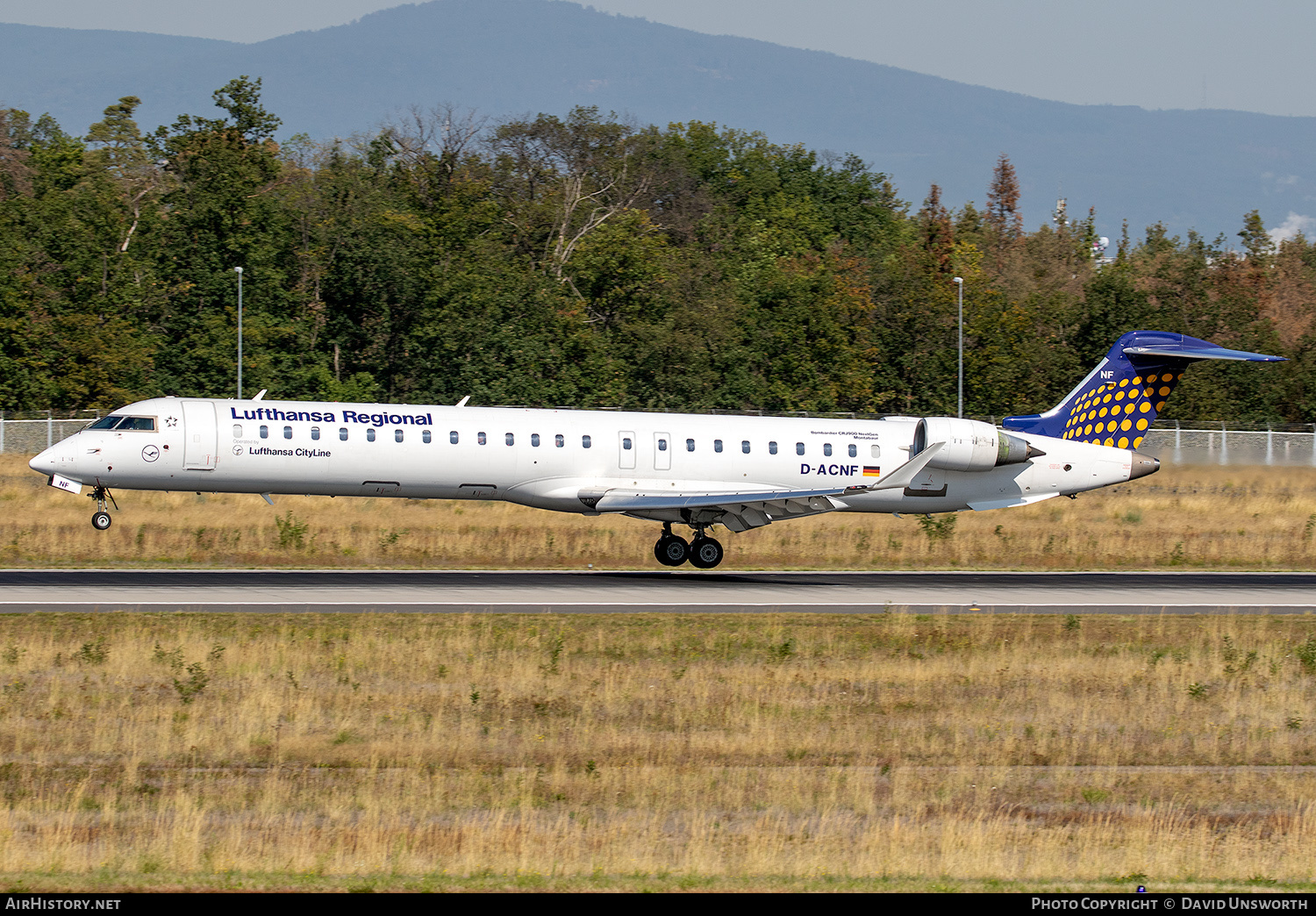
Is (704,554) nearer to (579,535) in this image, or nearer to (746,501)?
(746,501)

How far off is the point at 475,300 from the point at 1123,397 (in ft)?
121

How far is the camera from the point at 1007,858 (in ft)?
36.2

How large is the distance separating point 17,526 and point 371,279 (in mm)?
31719

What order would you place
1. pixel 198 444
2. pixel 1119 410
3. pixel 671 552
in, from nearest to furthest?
pixel 198 444
pixel 671 552
pixel 1119 410

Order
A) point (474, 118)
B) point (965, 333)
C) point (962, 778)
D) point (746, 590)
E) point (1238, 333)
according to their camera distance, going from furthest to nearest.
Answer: point (474, 118)
point (1238, 333)
point (965, 333)
point (746, 590)
point (962, 778)

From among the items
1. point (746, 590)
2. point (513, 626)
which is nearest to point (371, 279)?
point (746, 590)

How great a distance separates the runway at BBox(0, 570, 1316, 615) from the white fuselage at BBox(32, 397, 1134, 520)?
1.79 meters

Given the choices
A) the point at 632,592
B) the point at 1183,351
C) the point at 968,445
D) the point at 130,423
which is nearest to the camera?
the point at 632,592

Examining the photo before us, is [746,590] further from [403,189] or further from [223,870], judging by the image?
[403,189]

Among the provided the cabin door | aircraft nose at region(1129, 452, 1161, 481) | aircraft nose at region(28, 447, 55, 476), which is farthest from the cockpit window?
aircraft nose at region(1129, 452, 1161, 481)

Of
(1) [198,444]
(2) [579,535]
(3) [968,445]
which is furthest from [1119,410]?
(1) [198,444]

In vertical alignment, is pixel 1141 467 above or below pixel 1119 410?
below

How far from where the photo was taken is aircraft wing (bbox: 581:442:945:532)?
28625mm

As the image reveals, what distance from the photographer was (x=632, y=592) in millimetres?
26656
